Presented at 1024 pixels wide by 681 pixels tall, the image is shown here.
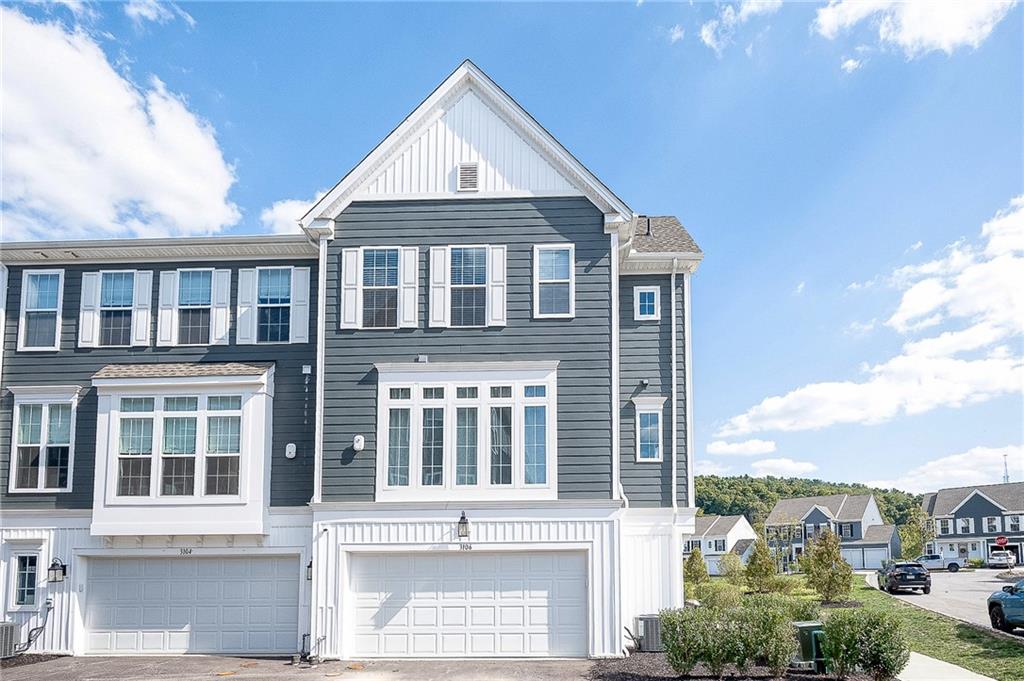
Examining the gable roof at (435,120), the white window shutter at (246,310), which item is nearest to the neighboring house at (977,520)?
the gable roof at (435,120)

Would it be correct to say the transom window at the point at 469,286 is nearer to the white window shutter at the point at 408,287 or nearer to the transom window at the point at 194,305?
the white window shutter at the point at 408,287

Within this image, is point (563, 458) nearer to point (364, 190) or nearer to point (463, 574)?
point (463, 574)

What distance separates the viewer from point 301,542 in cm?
1766

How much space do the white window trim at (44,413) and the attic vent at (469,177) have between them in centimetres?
907

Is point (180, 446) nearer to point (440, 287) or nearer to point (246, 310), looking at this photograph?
point (246, 310)

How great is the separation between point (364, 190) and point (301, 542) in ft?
23.1

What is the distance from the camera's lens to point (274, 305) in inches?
742

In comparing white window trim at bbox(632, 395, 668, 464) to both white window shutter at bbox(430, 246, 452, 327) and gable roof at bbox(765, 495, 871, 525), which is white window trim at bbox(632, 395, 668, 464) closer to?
white window shutter at bbox(430, 246, 452, 327)

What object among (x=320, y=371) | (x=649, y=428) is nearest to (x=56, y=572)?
(x=320, y=371)

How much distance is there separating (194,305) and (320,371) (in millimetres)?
3623

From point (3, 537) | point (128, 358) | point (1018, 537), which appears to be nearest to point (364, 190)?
point (128, 358)

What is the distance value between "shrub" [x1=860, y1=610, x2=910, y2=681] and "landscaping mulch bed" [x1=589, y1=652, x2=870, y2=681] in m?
0.47

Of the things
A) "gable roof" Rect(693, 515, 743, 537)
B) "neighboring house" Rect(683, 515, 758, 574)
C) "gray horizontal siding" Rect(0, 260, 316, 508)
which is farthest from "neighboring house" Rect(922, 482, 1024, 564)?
"gray horizontal siding" Rect(0, 260, 316, 508)

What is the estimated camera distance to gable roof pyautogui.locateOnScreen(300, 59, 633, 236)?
57.8ft
